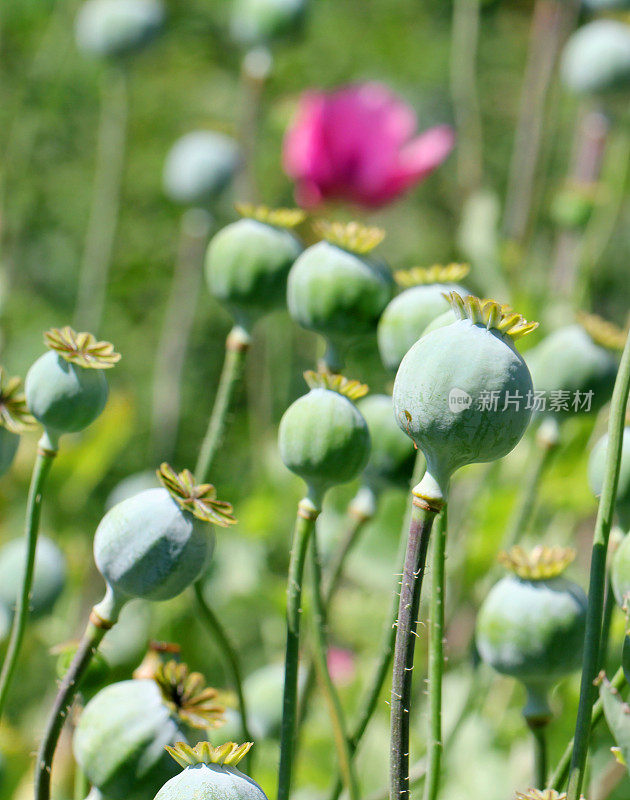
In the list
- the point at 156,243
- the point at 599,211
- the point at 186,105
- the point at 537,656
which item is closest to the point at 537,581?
the point at 537,656

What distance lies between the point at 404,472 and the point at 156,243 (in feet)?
3.68

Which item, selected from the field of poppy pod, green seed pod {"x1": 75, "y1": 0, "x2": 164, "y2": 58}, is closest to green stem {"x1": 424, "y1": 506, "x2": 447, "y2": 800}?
the field of poppy pod

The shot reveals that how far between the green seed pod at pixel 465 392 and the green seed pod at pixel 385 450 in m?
0.12

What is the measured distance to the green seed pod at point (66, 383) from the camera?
0.93 feet

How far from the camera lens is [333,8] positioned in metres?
1.55

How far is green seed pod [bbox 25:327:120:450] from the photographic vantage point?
0.28m

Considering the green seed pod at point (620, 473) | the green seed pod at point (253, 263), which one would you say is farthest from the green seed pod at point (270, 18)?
the green seed pod at point (620, 473)

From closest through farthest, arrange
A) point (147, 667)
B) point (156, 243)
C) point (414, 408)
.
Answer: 1. point (414, 408)
2. point (147, 667)
3. point (156, 243)

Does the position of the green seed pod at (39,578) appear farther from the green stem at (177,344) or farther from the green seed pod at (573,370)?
the green stem at (177,344)

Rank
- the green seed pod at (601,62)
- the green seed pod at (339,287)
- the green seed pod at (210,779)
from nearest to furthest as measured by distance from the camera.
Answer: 1. the green seed pod at (210,779)
2. the green seed pod at (339,287)
3. the green seed pod at (601,62)

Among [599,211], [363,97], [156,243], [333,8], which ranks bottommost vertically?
[599,211]

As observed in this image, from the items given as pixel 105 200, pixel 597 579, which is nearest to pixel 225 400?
pixel 597 579

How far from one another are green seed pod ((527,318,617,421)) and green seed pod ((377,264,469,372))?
6 centimetres

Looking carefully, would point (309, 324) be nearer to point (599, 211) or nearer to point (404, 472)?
point (404, 472)
